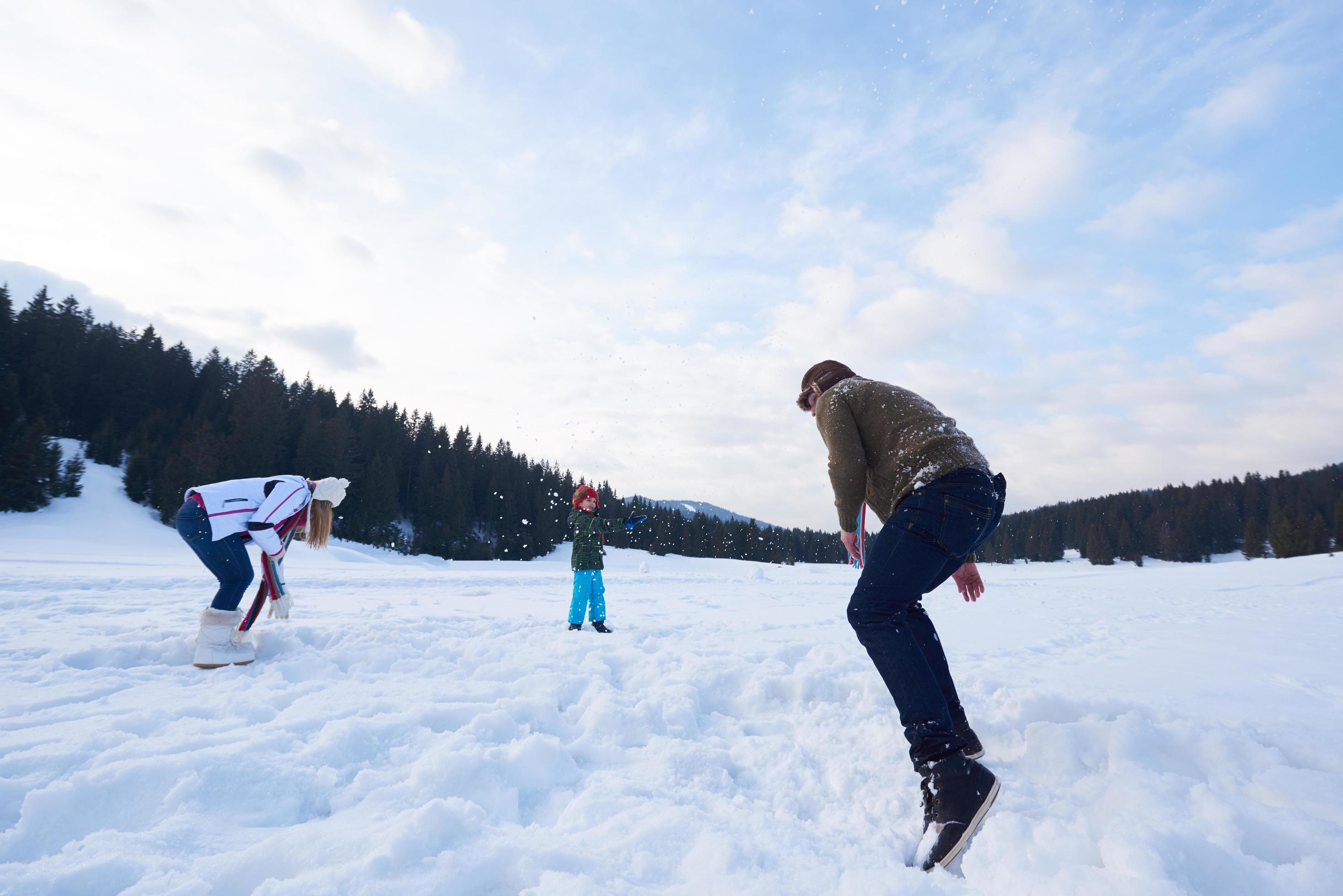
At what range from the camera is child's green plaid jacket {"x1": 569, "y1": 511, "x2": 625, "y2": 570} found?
6.83 m

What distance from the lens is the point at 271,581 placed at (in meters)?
4.76

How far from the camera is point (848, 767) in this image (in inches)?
101

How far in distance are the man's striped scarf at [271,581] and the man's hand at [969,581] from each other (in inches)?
199

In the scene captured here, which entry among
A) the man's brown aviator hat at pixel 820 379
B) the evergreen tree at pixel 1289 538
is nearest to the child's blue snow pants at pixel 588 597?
the man's brown aviator hat at pixel 820 379

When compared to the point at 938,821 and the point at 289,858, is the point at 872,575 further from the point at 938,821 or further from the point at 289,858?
the point at 289,858

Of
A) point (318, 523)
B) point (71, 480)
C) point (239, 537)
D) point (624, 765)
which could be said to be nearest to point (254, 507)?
point (239, 537)

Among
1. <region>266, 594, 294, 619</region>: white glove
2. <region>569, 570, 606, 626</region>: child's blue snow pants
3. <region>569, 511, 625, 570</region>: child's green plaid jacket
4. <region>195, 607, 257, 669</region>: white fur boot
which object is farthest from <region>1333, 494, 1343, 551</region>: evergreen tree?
<region>195, 607, 257, 669</region>: white fur boot

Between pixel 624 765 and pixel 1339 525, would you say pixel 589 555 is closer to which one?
pixel 624 765

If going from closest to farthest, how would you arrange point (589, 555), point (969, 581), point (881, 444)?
1. point (881, 444)
2. point (969, 581)
3. point (589, 555)

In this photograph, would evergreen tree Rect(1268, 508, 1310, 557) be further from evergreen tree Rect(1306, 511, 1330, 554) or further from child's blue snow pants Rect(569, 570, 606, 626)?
child's blue snow pants Rect(569, 570, 606, 626)

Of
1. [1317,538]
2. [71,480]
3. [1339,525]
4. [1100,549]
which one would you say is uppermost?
[1339,525]

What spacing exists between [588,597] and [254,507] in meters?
3.44

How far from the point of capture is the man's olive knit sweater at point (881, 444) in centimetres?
243

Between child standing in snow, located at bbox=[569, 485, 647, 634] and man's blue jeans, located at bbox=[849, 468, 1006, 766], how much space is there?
4.19 meters
